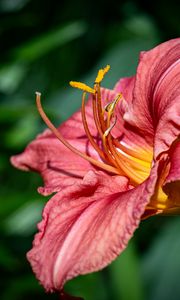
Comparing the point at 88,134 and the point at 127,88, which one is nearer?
the point at 88,134

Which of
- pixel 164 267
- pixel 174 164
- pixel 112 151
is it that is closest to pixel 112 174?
pixel 112 151

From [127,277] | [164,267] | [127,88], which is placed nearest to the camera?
[127,88]

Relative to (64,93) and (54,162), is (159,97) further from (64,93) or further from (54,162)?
(64,93)

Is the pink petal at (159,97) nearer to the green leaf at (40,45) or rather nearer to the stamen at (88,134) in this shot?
the stamen at (88,134)

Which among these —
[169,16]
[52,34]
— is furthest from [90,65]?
[52,34]

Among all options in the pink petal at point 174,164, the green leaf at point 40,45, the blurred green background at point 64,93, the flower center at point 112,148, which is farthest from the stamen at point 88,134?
the green leaf at point 40,45
